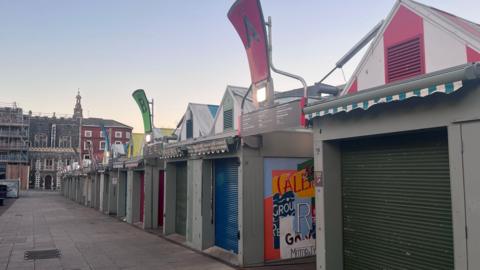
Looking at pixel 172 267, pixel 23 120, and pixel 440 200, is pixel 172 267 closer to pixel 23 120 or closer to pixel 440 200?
pixel 440 200

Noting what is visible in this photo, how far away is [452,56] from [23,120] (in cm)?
9380

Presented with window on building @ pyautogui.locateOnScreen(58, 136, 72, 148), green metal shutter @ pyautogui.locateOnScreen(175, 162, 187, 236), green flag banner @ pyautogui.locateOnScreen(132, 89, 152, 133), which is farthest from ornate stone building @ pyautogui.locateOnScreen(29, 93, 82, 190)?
green metal shutter @ pyautogui.locateOnScreen(175, 162, 187, 236)

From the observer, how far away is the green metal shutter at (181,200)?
16.1 metres

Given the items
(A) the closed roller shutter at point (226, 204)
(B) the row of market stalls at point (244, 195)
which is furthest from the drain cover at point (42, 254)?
(A) the closed roller shutter at point (226, 204)

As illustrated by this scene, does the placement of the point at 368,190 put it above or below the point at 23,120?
below

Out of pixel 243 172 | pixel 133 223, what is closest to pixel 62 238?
pixel 133 223

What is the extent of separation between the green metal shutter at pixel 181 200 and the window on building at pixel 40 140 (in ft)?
278

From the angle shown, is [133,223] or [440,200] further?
[133,223]

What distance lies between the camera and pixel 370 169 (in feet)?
24.7

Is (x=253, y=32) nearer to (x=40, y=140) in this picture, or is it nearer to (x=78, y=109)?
(x=40, y=140)

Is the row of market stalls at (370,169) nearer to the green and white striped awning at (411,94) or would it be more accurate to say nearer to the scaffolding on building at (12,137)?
the green and white striped awning at (411,94)

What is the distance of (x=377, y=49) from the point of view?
915 cm

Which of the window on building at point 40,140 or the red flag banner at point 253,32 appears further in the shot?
the window on building at point 40,140

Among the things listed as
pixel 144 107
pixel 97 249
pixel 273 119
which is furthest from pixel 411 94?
pixel 144 107
